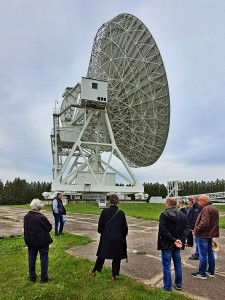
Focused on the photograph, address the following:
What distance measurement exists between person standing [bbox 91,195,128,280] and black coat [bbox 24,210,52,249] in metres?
1.12

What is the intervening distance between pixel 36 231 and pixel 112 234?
59.2 inches

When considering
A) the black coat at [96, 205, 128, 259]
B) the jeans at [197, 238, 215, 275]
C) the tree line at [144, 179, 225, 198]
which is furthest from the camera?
the tree line at [144, 179, 225, 198]

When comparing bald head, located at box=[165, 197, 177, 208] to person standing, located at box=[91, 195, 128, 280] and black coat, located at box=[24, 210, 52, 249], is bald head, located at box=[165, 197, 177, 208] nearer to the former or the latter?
person standing, located at box=[91, 195, 128, 280]

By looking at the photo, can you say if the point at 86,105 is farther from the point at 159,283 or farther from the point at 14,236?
the point at 159,283

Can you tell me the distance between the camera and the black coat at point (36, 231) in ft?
18.6

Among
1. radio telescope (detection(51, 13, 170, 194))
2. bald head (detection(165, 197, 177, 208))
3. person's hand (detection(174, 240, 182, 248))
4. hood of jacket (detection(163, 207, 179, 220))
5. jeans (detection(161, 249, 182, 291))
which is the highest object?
radio telescope (detection(51, 13, 170, 194))

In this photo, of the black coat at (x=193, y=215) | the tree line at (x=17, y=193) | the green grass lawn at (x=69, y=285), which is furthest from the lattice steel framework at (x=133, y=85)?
the tree line at (x=17, y=193)

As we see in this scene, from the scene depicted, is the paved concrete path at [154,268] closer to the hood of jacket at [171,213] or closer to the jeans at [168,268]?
the jeans at [168,268]

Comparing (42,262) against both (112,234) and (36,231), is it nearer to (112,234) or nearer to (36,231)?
(36,231)

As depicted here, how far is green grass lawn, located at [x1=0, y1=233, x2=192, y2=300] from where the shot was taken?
194 inches

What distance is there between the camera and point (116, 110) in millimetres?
30391

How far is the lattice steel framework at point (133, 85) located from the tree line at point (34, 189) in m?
40.8

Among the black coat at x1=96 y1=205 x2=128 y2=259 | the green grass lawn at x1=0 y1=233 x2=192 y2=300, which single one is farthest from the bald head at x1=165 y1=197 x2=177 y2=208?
the green grass lawn at x1=0 y1=233 x2=192 y2=300

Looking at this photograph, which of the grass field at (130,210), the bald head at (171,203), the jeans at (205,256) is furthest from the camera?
the grass field at (130,210)
